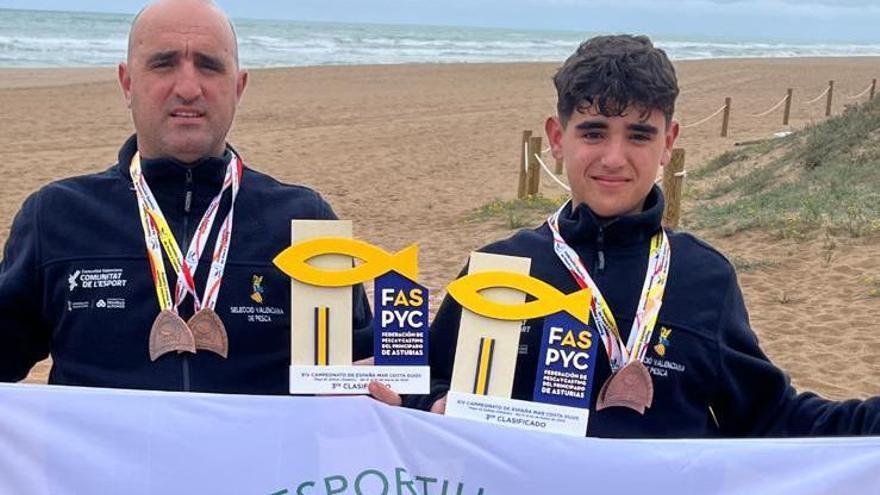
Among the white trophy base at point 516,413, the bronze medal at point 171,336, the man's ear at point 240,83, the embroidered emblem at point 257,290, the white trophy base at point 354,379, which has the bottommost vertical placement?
the white trophy base at point 516,413

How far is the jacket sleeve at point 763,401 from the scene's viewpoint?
2.48m

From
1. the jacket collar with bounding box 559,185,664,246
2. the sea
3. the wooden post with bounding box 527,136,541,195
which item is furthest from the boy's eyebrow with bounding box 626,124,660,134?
the sea

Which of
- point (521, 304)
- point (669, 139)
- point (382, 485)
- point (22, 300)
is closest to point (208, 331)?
point (22, 300)

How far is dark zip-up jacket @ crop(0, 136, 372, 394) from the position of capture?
2.61 m

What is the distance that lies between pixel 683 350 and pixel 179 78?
161 centimetres

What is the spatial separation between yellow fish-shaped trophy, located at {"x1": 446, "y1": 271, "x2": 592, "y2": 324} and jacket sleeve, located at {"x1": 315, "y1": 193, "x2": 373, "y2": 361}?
46cm

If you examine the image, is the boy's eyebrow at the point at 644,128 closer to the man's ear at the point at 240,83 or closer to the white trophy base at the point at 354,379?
the white trophy base at the point at 354,379

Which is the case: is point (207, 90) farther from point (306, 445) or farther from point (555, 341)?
point (555, 341)

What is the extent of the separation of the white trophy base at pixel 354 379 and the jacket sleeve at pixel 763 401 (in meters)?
0.83

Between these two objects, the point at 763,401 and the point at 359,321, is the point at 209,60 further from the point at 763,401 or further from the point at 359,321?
the point at 763,401

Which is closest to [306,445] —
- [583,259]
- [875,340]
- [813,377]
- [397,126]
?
[583,259]

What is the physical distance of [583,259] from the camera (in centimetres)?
255

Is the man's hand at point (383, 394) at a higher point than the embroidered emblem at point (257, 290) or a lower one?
lower

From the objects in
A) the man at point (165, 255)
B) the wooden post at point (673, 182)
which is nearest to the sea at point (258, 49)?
the wooden post at point (673, 182)
